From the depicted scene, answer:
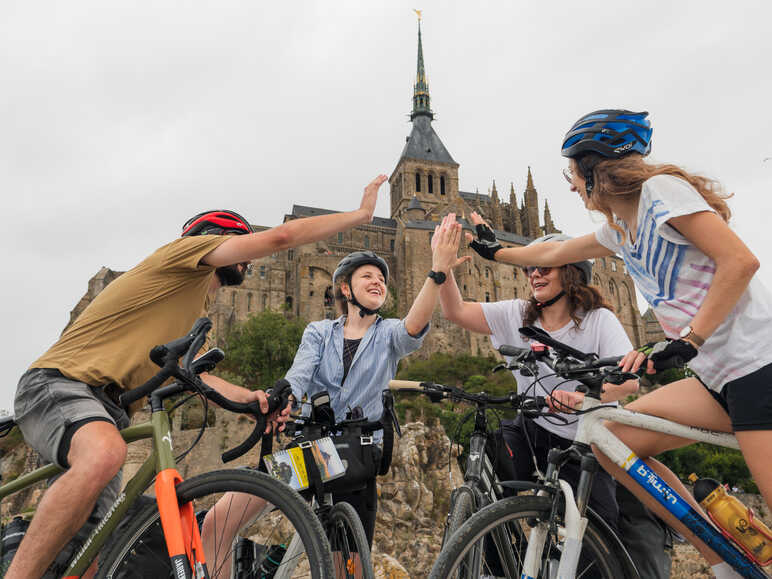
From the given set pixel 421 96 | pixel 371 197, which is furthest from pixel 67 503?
pixel 421 96

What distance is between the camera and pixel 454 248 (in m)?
4.05

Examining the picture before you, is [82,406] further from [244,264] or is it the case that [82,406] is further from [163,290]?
[244,264]

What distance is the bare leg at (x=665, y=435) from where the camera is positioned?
2682 millimetres

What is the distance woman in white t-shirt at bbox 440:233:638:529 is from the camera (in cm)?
388

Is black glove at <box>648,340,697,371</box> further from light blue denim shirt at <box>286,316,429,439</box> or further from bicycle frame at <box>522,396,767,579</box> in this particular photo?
light blue denim shirt at <box>286,316,429,439</box>

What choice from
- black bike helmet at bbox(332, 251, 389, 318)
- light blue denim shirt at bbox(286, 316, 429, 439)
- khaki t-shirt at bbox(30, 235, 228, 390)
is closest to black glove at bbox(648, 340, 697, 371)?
light blue denim shirt at bbox(286, 316, 429, 439)

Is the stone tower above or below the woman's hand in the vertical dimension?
above

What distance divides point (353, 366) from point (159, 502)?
1936mm

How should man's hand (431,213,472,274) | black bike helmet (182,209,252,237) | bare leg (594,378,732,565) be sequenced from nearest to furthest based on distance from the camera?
bare leg (594,378,732,565)
black bike helmet (182,209,252,237)
man's hand (431,213,472,274)

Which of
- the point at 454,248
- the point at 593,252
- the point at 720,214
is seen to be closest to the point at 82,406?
the point at 454,248

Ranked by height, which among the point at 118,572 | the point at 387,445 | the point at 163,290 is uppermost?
the point at 163,290

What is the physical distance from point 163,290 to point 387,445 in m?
1.53

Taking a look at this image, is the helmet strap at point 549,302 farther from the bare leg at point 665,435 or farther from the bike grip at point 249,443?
the bike grip at point 249,443

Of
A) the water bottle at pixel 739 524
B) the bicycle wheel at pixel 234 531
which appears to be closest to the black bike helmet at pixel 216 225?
the bicycle wheel at pixel 234 531
